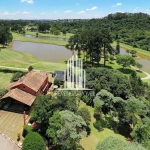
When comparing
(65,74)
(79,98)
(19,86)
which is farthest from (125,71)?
(19,86)

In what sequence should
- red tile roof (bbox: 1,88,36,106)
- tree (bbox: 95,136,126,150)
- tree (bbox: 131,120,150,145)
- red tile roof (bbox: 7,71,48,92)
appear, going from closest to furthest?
tree (bbox: 95,136,126,150) < tree (bbox: 131,120,150,145) < red tile roof (bbox: 1,88,36,106) < red tile roof (bbox: 7,71,48,92)

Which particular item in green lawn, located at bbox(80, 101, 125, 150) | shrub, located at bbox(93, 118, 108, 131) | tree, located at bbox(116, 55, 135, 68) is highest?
tree, located at bbox(116, 55, 135, 68)

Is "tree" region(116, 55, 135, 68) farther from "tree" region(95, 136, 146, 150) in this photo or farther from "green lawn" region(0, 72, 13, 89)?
"tree" region(95, 136, 146, 150)

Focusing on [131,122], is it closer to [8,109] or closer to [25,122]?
[25,122]

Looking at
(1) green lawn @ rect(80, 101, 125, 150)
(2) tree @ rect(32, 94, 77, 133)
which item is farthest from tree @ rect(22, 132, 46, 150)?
(1) green lawn @ rect(80, 101, 125, 150)

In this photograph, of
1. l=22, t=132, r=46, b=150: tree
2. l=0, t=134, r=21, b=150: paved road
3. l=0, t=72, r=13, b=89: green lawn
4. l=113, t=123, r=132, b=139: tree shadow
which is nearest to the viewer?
l=22, t=132, r=46, b=150: tree

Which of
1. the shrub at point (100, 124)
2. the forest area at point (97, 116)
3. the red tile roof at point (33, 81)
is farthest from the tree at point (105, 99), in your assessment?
the red tile roof at point (33, 81)
